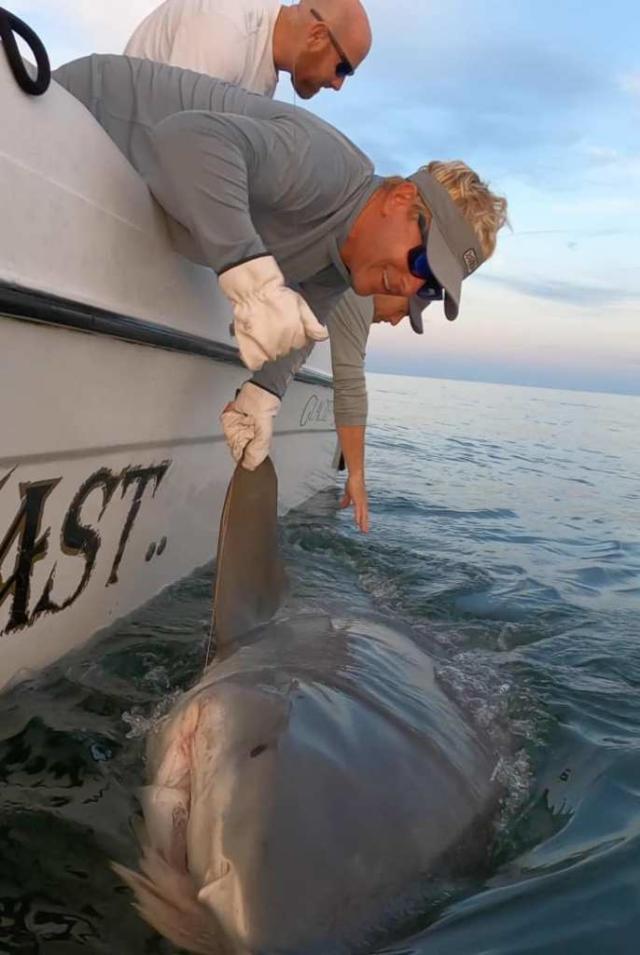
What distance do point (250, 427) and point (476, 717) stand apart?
3.34 feet

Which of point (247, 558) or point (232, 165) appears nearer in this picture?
point (232, 165)

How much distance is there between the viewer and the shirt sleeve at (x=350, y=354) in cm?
367

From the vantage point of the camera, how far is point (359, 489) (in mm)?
3855

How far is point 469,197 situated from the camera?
7.84ft

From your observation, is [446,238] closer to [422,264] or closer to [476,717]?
[422,264]

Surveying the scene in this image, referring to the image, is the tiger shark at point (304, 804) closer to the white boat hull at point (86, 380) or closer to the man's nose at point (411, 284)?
the white boat hull at point (86, 380)

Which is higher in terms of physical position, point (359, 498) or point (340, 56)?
point (340, 56)

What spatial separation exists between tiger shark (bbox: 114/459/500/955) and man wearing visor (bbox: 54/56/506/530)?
76 centimetres

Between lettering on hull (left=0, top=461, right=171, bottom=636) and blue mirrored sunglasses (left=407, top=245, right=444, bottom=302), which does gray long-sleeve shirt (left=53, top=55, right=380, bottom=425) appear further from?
lettering on hull (left=0, top=461, right=171, bottom=636)

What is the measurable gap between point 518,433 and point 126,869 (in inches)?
537

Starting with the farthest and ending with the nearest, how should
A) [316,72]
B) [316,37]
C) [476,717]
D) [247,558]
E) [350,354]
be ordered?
1. [350,354]
2. [316,72]
3. [316,37]
4. [247,558]
5. [476,717]

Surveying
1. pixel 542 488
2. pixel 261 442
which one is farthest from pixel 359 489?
pixel 542 488

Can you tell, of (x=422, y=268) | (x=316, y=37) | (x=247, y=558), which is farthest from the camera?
(x=316, y=37)

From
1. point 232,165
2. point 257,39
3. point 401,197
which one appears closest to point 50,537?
point 232,165
